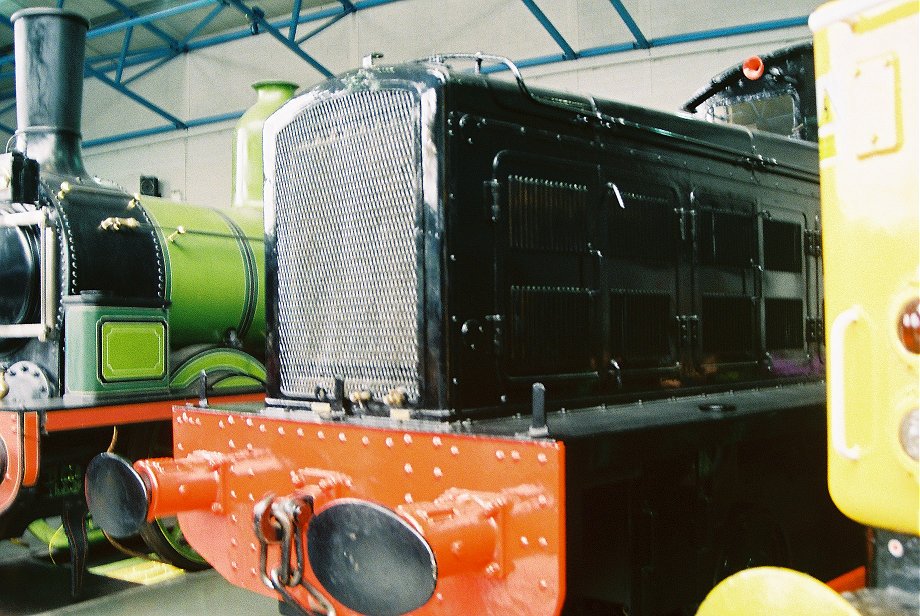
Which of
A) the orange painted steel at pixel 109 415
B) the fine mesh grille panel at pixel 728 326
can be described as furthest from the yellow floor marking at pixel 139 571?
the fine mesh grille panel at pixel 728 326

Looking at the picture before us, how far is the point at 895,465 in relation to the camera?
1327mm

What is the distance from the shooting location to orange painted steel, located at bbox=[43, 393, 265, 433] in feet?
13.3

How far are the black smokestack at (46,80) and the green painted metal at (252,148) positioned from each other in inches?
55.9

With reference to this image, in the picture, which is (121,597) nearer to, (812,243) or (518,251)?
(518,251)

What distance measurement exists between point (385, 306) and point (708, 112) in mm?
2914

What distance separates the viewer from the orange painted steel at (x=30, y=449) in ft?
12.9

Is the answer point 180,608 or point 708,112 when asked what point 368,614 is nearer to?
point 180,608

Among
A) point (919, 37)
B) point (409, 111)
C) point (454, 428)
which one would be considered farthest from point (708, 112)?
point (919, 37)

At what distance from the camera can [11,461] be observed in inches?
156

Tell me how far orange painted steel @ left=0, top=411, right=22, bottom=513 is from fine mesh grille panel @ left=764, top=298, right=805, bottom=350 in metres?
3.50

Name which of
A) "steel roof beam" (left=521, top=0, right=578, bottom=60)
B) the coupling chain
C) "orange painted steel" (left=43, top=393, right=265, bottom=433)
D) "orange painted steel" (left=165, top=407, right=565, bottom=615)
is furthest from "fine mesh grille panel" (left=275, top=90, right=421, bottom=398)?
"steel roof beam" (left=521, top=0, right=578, bottom=60)

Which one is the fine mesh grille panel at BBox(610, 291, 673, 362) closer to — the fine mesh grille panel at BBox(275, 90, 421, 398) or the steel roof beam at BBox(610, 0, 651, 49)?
the fine mesh grille panel at BBox(275, 90, 421, 398)

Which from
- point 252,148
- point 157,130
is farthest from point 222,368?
point 157,130

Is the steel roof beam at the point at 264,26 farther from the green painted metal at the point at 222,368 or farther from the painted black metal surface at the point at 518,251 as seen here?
the painted black metal surface at the point at 518,251
